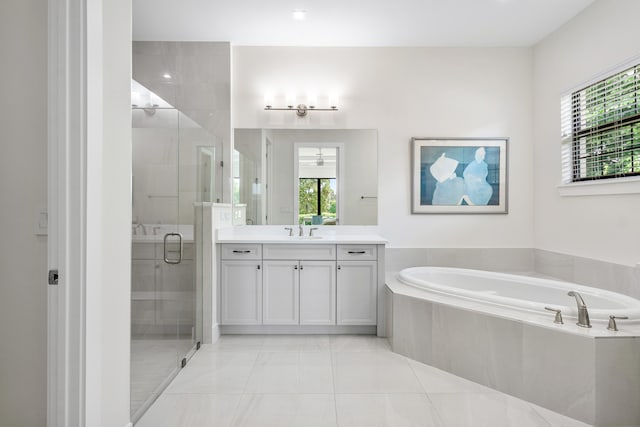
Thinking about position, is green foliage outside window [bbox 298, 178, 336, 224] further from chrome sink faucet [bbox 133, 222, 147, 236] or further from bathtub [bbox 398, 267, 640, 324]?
chrome sink faucet [bbox 133, 222, 147, 236]

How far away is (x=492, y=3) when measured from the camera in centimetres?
291

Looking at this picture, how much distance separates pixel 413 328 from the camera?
271 centimetres

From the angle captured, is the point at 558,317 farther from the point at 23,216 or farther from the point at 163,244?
the point at 23,216

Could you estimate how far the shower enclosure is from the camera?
1981mm

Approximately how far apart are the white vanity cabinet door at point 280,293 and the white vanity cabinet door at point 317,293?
0.20 feet

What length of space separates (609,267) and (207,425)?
293 cm

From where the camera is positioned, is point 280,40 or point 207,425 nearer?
point 207,425

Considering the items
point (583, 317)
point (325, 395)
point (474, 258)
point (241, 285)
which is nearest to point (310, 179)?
point (241, 285)

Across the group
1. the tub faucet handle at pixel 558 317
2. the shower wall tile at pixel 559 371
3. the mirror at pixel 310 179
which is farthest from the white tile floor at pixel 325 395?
the mirror at pixel 310 179

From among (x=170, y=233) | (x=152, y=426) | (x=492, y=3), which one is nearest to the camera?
(x=152, y=426)

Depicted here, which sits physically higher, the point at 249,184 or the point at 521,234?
the point at 249,184

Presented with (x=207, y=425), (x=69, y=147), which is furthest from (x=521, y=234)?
(x=69, y=147)

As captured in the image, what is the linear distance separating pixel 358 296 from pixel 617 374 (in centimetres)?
177

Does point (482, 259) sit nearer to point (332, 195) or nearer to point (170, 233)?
point (332, 195)
